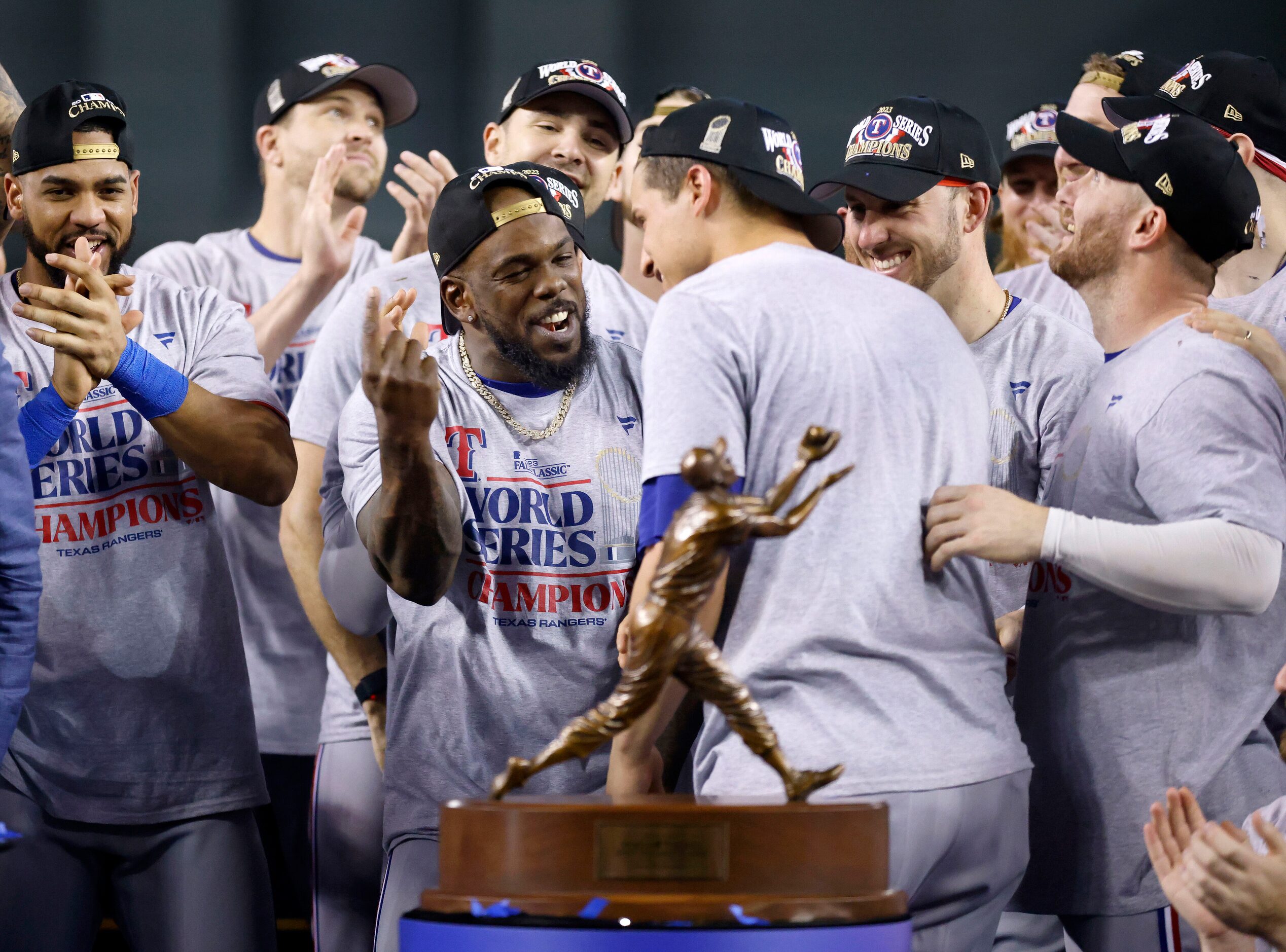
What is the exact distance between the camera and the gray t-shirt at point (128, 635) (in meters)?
2.34

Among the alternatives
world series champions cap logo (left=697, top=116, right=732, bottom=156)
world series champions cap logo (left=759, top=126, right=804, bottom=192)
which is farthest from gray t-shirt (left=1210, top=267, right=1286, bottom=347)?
world series champions cap logo (left=697, top=116, right=732, bottom=156)

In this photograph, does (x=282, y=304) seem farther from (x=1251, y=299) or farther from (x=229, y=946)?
(x=1251, y=299)

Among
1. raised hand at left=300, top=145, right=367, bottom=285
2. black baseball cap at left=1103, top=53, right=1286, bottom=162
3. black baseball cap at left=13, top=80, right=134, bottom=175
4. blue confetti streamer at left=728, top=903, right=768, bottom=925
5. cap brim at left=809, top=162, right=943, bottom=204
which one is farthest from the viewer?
raised hand at left=300, top=145, right=367, bottom=285

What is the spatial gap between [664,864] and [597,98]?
7.52 feet

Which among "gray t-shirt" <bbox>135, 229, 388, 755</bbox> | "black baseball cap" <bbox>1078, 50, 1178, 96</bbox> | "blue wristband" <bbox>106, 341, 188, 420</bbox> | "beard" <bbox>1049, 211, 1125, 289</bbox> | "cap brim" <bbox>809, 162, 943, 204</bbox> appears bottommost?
"gray t-shirt" <bbox>135, 229, 388, 755</bbox>

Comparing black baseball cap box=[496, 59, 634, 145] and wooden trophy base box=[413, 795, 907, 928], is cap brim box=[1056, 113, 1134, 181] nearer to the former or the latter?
black baseball cap box=[496, 59, 634, 145]

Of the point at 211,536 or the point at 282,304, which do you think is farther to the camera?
the point at 282,304

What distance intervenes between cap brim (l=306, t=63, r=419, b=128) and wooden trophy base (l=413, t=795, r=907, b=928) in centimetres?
291

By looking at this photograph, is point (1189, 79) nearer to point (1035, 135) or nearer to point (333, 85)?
point (1035, 135)

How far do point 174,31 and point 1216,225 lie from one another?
4.06 meters

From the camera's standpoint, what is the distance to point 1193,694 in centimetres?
207

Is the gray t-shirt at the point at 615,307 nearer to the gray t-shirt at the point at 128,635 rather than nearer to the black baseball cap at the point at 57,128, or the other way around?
the gray t-shirt at the point at 128,635

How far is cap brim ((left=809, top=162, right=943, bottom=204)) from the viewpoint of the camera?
278cm

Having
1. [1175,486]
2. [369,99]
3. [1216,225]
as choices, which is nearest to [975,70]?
[369,99]
